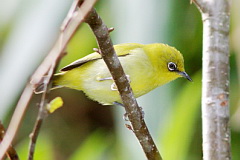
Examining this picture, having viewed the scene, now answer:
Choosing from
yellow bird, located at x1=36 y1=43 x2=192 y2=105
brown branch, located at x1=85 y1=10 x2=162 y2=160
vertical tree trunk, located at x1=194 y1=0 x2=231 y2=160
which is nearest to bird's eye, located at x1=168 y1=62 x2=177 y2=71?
yellow bird, located at x1=36 y1=43 x2=192 y2=105

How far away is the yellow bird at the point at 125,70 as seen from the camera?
3.40 meters

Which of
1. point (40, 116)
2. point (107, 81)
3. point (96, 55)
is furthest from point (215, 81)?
A: point (40, 116)

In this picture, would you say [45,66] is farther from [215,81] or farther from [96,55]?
[96,55]

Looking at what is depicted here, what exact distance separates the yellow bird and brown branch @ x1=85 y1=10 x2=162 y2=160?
3.17 feet

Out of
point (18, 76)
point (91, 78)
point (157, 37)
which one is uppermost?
point (157, 37)

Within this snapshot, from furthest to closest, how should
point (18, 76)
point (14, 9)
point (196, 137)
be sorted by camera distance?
point (196, 137), point (14, 9), point (18, 76)

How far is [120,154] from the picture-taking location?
4148 mm

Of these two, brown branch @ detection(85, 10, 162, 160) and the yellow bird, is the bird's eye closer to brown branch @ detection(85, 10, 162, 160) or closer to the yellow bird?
the yellow bird

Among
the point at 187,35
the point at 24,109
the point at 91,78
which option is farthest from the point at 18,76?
the point at 24,109

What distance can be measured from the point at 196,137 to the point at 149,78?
158 cm

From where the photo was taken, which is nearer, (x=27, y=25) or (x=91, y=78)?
(x=91, y=78)

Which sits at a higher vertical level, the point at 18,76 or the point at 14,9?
the point at 14,9

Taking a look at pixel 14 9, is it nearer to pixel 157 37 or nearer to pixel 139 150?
pixel 157 37

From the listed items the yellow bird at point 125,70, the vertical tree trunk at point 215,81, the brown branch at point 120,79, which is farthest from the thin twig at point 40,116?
the yellow bird at point 125,70
